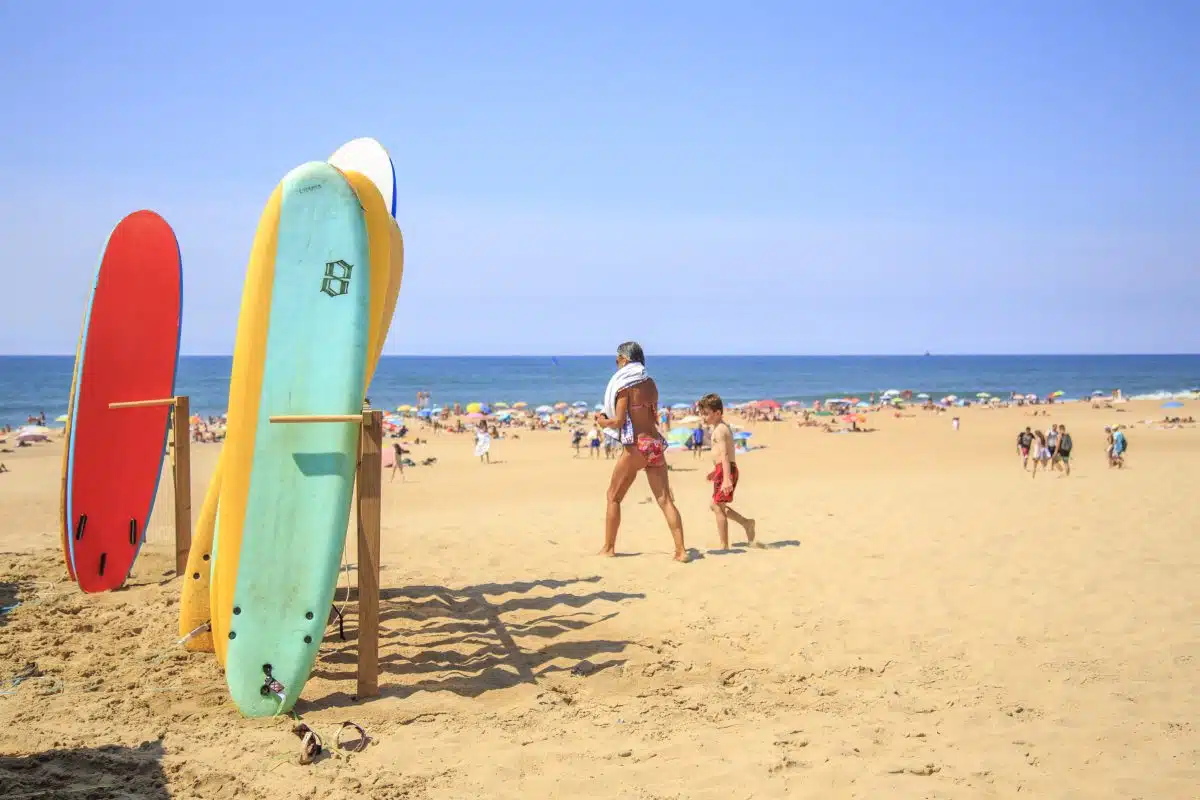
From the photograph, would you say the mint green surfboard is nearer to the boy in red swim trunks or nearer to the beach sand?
the beach sand

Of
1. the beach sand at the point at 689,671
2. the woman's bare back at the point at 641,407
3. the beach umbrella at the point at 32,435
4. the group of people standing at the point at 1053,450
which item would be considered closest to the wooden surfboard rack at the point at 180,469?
the beach sand at the point at 689,671

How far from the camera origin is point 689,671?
5359 millimetres

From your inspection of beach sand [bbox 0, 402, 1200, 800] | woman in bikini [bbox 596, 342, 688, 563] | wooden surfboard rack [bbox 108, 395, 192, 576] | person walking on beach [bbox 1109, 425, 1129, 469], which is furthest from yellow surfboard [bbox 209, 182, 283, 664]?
person walking on beach [bbox 1109, 425, 1129, 469]

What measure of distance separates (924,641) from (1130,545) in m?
3.93

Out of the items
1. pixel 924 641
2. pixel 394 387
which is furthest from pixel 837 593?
pixel 394 387

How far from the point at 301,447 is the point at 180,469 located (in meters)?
2.82

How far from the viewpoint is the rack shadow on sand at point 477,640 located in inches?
202

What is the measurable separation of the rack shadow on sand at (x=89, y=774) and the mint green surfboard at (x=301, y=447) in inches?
22.0

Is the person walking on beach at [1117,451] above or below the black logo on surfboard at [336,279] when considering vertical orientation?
below

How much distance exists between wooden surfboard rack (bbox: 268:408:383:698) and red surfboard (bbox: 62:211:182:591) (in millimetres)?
2968

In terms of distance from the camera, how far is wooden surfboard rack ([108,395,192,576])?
683 centimetres

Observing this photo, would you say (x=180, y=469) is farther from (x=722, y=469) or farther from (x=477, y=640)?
(x=722, y=469)

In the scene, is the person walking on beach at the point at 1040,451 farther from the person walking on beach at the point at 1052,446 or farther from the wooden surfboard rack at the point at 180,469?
the wooden surfboard rack at the point at 180,469

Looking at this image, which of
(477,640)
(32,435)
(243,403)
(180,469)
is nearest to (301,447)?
(243,403)
